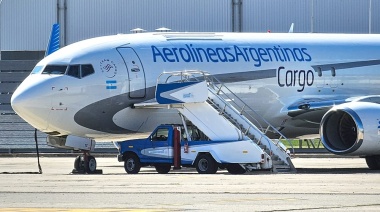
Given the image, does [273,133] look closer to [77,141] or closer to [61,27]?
[77,141]

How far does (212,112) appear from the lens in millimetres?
30391

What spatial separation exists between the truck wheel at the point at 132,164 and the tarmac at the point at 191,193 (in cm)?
439

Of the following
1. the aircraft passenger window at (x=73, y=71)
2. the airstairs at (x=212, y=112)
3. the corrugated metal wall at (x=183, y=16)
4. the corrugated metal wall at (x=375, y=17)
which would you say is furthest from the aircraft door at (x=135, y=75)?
the corrugated metal wall at (x=375, y=17)

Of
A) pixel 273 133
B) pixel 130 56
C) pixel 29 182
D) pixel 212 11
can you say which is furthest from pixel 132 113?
pixel 212 11

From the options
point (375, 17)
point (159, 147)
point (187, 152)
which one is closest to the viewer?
Answer: point (187, 152)

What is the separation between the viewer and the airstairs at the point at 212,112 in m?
29.8

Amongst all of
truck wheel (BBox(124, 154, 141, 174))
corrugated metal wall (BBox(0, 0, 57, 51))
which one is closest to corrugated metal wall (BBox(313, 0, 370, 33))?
corrugated metal wall (BBox(0, 0, 57, 51))

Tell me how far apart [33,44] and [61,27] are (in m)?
2.24

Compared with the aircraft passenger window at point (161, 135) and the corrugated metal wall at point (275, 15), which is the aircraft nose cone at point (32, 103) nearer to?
the aircraft passenger window at point (161, 135)

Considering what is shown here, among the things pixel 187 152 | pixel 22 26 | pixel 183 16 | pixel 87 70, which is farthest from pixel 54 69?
pixel 22 26

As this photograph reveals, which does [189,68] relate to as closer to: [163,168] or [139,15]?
[163,168]

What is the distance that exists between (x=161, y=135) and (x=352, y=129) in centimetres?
499

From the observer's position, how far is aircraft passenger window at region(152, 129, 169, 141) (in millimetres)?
30375

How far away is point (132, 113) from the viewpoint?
30672 mm
